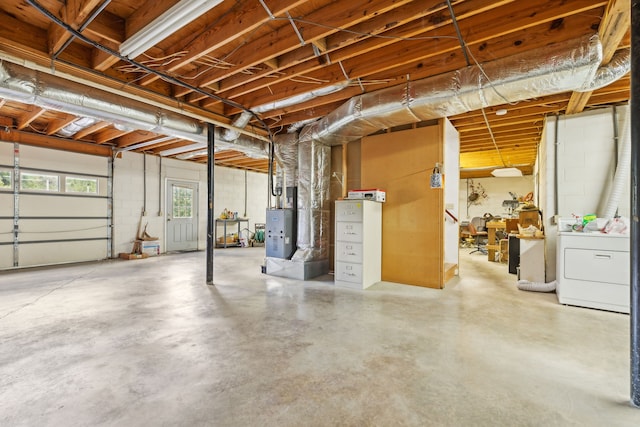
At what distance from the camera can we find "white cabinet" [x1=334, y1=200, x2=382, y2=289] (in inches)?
157

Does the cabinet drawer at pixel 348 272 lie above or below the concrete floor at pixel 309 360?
above

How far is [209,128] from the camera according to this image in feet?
14.5

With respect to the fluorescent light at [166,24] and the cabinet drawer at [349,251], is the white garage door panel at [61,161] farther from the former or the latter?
the cabinet drawer at [349,251]

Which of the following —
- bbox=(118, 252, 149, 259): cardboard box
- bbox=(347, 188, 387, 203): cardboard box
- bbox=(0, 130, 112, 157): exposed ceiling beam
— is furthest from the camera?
bbox=(118, 252, 149, 259): cardboard box

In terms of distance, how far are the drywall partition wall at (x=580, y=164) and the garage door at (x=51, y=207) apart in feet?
27.3

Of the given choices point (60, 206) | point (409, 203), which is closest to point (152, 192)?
point (60, 206)

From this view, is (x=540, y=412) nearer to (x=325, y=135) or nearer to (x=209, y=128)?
(x=325, y=135)

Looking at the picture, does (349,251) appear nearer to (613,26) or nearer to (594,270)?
(594,270)

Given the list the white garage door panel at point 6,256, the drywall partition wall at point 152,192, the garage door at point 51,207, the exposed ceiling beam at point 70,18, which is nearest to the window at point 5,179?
the garage door at point 51,207

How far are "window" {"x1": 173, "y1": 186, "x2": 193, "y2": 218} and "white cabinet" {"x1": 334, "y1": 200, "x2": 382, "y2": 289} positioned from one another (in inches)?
215

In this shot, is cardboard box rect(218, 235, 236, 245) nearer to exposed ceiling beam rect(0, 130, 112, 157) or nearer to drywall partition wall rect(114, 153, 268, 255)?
drywall partition wall rect(114, 153, 268, 255)

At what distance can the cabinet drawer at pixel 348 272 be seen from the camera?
3.99 metres

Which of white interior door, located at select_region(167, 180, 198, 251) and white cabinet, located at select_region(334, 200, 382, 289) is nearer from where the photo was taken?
white cabinet, located at select_region(334, 200, 382, 289)

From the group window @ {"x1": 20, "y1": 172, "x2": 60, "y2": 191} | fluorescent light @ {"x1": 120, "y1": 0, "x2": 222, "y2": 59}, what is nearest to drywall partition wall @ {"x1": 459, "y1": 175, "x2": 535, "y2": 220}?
fluorescent light @ {"x1": 120, "y1": 0, "x2": 222, "y2": 59}
